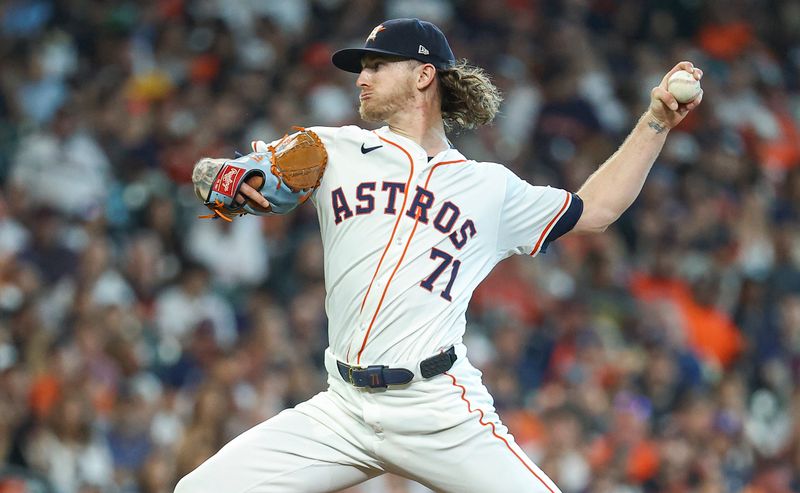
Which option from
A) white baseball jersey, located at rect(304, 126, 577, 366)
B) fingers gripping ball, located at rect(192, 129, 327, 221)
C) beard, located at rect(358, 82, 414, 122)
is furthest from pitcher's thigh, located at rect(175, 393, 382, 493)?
beard, located at rect(358, 82, 414, 122)

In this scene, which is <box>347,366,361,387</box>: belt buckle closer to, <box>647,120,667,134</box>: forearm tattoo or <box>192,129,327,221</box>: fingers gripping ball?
<box>192,129,327,221</box>: fingers gripping ball

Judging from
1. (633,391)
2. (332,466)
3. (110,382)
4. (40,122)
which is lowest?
(633,391)

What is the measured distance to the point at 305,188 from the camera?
418 centimetres

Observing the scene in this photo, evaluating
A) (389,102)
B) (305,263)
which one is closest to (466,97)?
(389,102)

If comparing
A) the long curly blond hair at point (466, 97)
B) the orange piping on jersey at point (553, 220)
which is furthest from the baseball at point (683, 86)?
the long curly blond hair at point (466, 97)

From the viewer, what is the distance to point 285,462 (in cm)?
409

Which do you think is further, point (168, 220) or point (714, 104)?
point (714, 104)

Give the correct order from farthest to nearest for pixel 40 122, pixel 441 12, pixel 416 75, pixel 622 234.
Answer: pixel 441 12 < pixel 622 234 < pixel 40 122 < pixel 416 75

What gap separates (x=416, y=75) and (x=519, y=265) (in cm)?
542

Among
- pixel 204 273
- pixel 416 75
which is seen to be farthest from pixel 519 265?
pixel 416 75

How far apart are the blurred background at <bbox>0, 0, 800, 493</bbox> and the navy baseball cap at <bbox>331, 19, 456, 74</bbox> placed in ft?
11.7

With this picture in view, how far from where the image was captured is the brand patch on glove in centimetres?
402

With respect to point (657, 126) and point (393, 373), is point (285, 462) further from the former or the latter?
point (657, 126)

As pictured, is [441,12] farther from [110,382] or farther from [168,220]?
[110,382]
